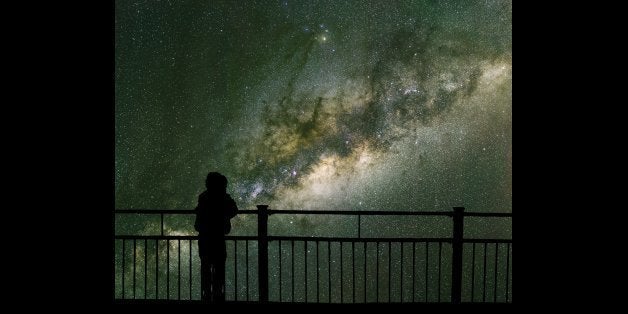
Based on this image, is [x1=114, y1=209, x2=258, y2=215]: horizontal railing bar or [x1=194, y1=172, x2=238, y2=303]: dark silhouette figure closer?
[x1=194, y1=172, x2=238, y2=303]: dark silhouette figure

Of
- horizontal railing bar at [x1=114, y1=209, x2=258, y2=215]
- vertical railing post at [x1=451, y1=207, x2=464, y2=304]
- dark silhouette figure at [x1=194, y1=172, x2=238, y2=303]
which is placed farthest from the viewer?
horizontal railing bar at [x1=114, y1=209, x2=258, y2=215]

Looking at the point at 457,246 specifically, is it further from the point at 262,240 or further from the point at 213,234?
the point at 213,234

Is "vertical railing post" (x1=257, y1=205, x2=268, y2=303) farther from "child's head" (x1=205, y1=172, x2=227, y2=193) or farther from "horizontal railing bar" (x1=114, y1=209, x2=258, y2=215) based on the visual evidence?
"child's head" (x1=205, y1=172, x2=227, y2=193)

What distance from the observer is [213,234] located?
560 centimetres

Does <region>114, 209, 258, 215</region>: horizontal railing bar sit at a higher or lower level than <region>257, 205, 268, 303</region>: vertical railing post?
higher

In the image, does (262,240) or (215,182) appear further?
(262,240)

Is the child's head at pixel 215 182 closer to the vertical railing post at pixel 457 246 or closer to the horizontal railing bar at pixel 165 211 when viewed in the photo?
the horizontal railing bar at pixel 165 211

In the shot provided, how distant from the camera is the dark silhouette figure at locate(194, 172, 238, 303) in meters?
5.58

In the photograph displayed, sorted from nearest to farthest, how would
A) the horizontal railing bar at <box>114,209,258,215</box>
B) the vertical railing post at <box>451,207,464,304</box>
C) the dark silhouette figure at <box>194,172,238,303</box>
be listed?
the dark silhouette figure at <box>194,172,238,303</box>
the vertical railing post at <box>451,207,464,304</box>
the horizontal railing bar at <box>114,209,258,215</box>

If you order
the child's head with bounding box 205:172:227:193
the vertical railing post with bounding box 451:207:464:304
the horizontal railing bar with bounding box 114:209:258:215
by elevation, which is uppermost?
the child's head with bounding box 205:172:227:193

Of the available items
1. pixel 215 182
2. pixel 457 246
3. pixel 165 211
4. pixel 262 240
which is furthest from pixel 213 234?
pixel 457 246

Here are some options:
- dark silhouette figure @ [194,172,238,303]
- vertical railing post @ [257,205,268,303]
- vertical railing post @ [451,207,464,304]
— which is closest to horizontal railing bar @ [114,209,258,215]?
vertical railing post @ [257,205,268,303]
